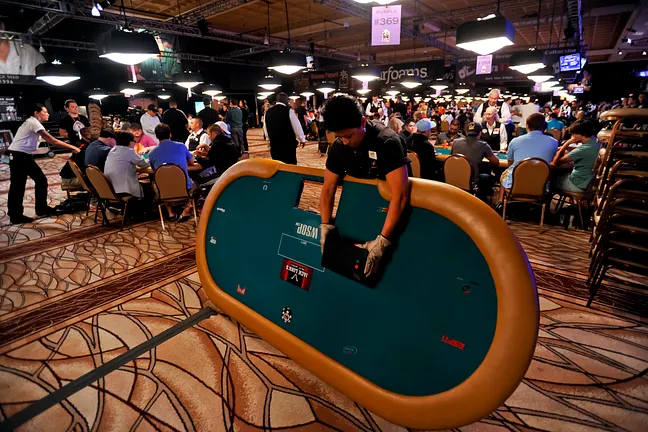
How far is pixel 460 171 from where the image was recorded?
15.3 feet

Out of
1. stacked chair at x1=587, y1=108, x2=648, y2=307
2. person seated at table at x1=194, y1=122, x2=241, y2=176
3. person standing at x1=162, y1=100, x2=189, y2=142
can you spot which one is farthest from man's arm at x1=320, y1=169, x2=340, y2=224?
person standing at x1=162, y1=100, x2=189, y2=142

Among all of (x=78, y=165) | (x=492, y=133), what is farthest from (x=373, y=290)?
(x=492, y=133)

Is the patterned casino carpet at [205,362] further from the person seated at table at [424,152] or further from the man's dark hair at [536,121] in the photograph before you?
the person seated at table at [424,152]

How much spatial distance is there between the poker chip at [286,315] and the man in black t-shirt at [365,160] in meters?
0.54

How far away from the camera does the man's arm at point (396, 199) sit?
1.59 metres

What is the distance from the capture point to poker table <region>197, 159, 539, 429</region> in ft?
4.42

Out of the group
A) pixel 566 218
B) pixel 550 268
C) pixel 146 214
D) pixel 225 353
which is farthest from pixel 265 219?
pixel 566 218

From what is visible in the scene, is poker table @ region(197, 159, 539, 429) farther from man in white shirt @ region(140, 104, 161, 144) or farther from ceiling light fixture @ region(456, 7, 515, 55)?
man in white shirt @ region(140, 104, 161, 144)

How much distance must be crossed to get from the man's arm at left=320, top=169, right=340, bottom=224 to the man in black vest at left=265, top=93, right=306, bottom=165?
3877 mm

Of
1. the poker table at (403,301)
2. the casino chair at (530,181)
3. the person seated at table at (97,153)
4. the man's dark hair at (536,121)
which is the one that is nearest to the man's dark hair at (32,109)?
the person seated at table at (97,153)

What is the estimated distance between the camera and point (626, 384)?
2.02 metres

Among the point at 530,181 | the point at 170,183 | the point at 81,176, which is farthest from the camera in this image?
the point at 81,176

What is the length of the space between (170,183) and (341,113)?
11.6 ft

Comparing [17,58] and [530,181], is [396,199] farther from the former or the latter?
[17,58]
